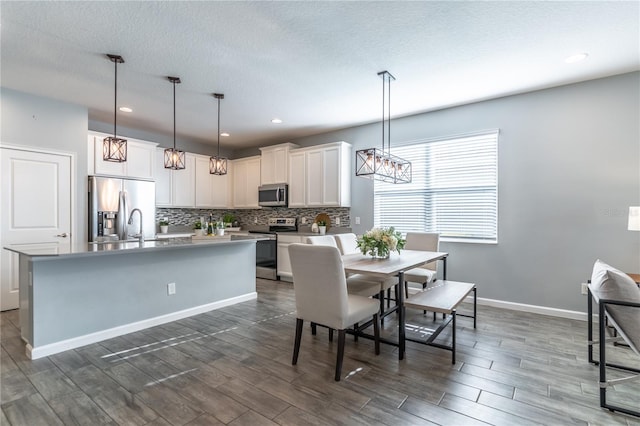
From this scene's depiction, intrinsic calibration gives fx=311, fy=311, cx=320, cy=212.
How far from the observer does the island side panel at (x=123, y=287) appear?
2.64 meters

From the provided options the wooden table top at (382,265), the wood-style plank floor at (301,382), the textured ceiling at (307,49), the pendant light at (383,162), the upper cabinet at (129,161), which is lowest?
the wood-style plank floor at (301,382)

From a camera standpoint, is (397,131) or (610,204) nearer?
(610,204)

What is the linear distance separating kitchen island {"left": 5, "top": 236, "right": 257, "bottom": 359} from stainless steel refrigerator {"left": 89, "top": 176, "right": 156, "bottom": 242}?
110cm

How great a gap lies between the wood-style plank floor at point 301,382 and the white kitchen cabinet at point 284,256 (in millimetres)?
2287

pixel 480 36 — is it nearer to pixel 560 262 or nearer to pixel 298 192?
pixel 560 262

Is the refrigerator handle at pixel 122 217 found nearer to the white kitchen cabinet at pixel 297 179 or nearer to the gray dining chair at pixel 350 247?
the white kitchen cabinet at pixel 297 179

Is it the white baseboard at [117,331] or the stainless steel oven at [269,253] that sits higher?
the stainless steel oven at [269,253]

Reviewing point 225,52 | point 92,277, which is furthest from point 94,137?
point 225,52

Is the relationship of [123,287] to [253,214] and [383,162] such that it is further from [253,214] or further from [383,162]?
[253,214]

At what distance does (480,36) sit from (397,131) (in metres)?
2.26

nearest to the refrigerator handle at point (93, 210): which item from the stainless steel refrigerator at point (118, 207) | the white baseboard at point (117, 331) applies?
the stainless steel refrigerator at point (118, 207)

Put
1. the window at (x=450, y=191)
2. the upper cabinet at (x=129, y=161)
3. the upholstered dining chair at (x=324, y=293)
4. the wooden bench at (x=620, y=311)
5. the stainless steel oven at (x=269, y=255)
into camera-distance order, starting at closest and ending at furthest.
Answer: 1. the wooden bench at (x=620, y=311)
2. the upholstered dining chair at (x=324, y=293)
3. the window at (x=450, y=191)
4. the upper cabinet at (x=129, y=161)
5. the stainless steel oven at (x=269, y=255)

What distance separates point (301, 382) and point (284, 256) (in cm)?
339

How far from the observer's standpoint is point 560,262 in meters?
3.60
